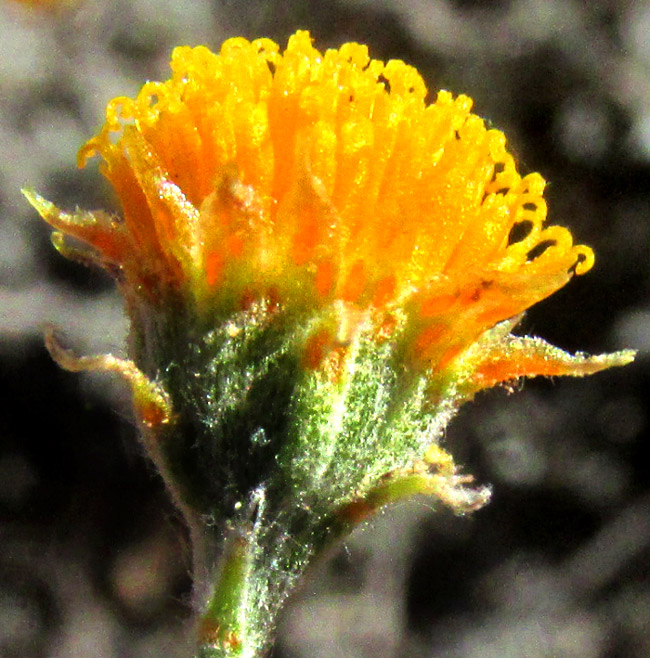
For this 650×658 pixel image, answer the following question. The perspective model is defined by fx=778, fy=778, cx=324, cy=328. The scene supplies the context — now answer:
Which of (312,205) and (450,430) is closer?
(312,205)

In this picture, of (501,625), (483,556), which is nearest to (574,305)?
(483,556)

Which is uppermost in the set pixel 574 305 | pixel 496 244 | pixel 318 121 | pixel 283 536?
pixel 574 305

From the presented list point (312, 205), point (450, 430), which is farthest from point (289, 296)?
point (450, 430)

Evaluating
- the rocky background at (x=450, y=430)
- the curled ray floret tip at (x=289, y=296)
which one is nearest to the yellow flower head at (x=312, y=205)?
the curled ray floret tip at (x=289, y=296)

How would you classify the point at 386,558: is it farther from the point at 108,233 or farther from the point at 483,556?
the point at 108,233

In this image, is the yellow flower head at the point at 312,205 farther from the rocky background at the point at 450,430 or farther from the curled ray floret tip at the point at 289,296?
the rocky background at the point at 450,430

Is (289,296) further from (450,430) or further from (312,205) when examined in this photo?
(450,430)

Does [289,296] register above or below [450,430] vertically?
below
